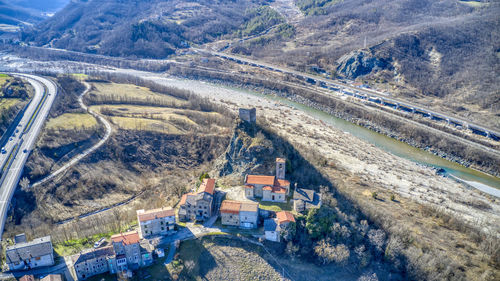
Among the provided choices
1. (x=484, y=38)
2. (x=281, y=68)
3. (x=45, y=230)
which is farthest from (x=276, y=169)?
(x=484, y=38)

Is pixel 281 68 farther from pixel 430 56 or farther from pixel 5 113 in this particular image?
pixel 5 113

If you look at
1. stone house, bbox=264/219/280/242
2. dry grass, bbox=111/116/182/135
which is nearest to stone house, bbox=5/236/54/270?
stone house, bbox=264/219/280/242

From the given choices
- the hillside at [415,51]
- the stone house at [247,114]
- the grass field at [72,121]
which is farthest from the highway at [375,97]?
the grass field at [72,121]

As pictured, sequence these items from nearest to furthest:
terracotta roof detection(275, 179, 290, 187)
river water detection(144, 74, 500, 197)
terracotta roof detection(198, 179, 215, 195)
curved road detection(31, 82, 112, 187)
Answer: terracotta roof detection(198, 179, 215, 195), terracotta roof detection(275, 179, 290, 187), curved road detection(31, 82, 112, 187), river water detection(144, 74, 500, 197)

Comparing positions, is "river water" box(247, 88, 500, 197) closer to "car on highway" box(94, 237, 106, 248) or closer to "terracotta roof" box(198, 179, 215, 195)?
"terracotta roof" box(198, 179, 215, 195)

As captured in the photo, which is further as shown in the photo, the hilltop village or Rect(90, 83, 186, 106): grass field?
Rect(90, 83, 186, 106): grass field

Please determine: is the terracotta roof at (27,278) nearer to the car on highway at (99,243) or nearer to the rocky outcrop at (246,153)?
Answer: the car on highway at (99,243)
